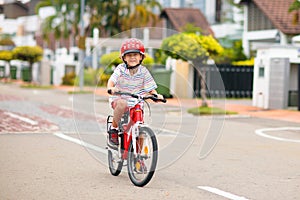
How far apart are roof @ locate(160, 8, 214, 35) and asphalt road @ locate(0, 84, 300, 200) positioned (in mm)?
41411

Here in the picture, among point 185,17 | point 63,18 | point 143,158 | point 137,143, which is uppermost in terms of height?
point 185,17

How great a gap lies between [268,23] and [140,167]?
37.0 m

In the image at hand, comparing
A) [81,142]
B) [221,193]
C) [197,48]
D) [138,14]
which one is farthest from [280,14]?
[221,193]

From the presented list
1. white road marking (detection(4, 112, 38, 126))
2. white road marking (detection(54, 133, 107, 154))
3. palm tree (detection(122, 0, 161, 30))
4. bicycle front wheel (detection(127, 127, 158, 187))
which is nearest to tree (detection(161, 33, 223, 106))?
white road marking (detection(4, 112, 38, 126))

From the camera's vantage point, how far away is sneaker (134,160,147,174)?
784cm

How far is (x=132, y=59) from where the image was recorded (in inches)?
320

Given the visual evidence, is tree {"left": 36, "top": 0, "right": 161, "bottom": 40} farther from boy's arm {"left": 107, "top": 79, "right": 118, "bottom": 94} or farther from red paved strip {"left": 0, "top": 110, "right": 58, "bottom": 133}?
boy's arm {"left": 107, "top": 79, "right": 118, "bottom": 94}

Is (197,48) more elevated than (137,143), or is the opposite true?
(197,48)

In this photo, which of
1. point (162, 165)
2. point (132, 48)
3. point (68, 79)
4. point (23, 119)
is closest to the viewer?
point (132, 48)

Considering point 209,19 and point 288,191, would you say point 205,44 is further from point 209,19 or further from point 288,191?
point 209,19

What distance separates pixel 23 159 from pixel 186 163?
8.25 ft

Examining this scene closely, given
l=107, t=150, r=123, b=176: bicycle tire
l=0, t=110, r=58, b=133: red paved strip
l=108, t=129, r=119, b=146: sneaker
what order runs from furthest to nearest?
l=0, t=110, r=58, b=133: red paved strip, l=107, t=150, r=123, b=176: bicycle tire, l=108, t=129, r=119, b=146: sneaker

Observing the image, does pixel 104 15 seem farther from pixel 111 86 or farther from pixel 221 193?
pixel 221 193

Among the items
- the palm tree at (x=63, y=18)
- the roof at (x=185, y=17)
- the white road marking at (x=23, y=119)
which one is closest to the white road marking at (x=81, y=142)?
the white road marking at (x=23, y=119)
